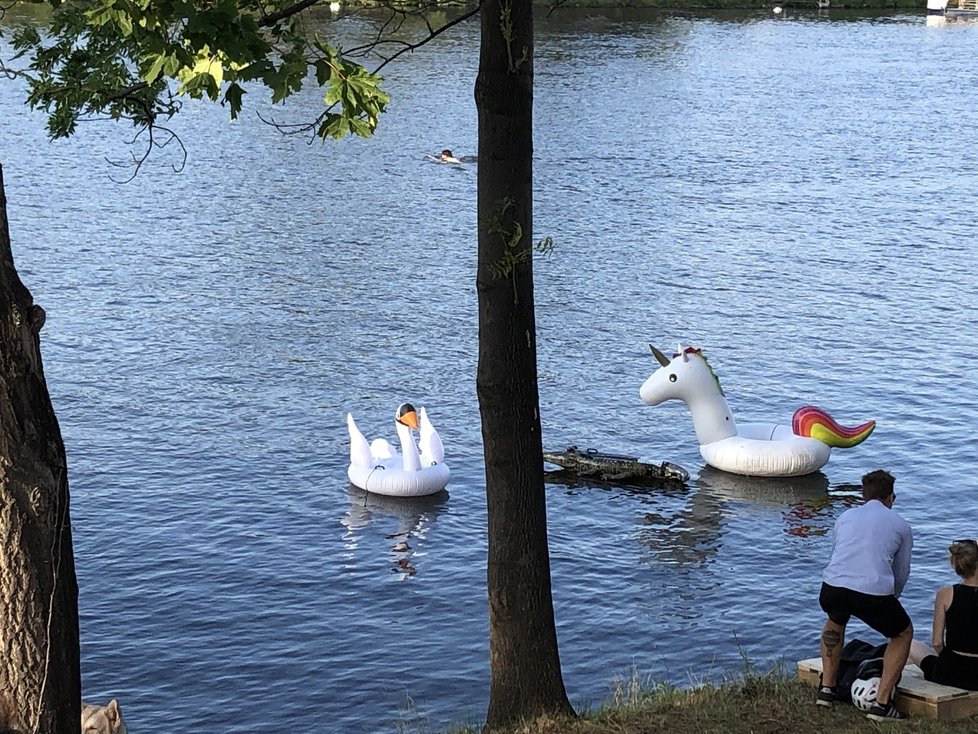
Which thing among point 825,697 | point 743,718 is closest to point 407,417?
point 825,697

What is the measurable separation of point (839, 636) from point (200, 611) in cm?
986

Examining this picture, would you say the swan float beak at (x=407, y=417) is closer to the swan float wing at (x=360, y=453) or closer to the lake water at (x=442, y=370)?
the swan float wing at (x=360, y=453)

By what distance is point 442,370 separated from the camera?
94.9ft

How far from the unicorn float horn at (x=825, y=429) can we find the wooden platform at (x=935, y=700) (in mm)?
13615

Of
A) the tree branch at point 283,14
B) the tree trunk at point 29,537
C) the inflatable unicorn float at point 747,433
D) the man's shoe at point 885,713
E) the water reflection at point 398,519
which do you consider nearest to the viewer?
the tree trunk at point 29,537

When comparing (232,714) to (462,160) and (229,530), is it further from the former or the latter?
(462,160)

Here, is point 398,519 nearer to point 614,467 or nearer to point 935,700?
point 614,467

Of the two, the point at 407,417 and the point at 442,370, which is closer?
the point at 407,417

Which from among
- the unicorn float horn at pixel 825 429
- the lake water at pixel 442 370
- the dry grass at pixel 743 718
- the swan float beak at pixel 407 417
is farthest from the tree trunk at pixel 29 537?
the unicorn float horn at pixel 825 429

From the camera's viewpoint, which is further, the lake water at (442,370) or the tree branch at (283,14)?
the lake water at (442,370)

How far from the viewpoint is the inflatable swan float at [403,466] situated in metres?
22.4

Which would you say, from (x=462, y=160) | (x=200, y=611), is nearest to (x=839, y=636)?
(x=200, y=611)

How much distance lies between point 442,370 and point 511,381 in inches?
740

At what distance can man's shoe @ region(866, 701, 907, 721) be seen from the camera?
9977 millimetres
